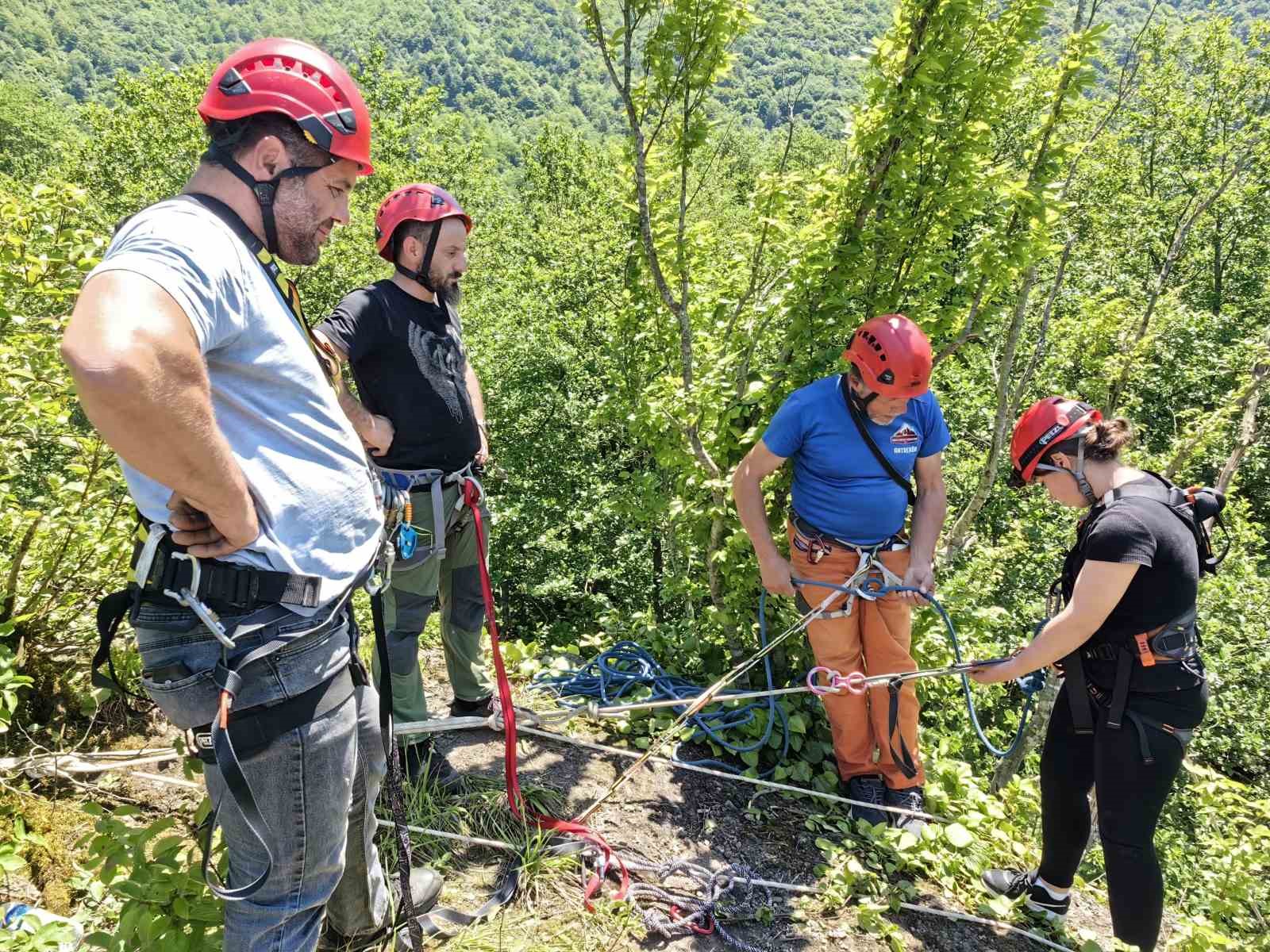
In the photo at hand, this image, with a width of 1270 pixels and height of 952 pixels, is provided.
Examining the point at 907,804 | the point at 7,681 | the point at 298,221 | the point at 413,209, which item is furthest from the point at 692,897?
the point at 413,209

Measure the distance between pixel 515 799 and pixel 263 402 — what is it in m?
2.15

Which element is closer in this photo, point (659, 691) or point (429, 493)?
point (429, 493)

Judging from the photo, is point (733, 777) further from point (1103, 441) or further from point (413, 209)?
point (413, 209)

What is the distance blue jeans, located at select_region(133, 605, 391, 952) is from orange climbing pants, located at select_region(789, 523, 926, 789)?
92.2 inches

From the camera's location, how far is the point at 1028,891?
3404 millimetres

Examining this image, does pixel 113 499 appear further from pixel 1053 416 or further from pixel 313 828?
pixel 1053 416

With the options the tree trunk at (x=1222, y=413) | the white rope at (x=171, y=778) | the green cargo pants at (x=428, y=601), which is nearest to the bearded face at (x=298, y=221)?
the green cargo pants at (x=428, y=601)

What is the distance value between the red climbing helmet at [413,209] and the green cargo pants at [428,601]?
111 cm

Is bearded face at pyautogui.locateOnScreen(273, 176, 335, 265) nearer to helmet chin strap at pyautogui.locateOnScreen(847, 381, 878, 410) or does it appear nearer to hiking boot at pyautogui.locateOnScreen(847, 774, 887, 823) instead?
helmet chin strap at pyautogui.locateOnScreen(847, 381, 878, 410)

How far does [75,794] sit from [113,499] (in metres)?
1.25

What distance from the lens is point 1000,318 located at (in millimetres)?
4871

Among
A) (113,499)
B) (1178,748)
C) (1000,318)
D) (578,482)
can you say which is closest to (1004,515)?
(578,482)

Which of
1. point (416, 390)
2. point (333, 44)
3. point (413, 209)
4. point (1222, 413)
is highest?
point (333, 44)

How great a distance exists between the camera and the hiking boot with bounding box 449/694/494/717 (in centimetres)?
406
